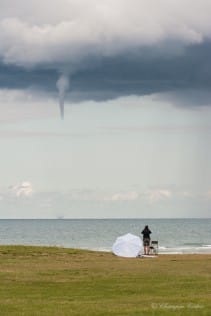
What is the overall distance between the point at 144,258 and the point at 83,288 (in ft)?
73.5

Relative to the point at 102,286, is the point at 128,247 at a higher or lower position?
higher

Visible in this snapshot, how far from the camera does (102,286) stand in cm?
3234

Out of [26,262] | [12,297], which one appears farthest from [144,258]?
[12,297]

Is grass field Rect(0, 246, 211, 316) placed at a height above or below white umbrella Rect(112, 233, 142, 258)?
below

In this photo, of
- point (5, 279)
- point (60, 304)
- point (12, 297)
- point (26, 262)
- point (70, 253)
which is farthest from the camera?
point (70, 253)

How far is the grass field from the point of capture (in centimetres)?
2498

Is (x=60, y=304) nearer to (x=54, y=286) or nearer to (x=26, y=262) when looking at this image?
(x=54, y=286)

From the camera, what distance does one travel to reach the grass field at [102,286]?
24984 mm

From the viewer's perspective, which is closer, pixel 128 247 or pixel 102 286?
pixel 102 286

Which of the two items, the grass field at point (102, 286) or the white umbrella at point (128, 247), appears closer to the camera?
the grass field at point (102, 286)

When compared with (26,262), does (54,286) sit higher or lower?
lower

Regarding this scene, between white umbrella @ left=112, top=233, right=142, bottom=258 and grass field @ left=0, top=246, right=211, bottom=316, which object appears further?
white umbrella @ left=112, top=233, right=142, bottom=258

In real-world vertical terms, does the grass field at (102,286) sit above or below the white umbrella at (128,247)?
below

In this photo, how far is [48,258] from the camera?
166 ft
